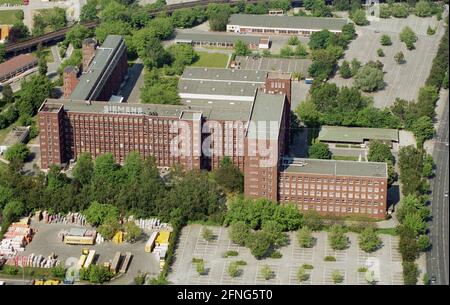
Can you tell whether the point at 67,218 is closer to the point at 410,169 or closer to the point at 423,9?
the point at 410,169

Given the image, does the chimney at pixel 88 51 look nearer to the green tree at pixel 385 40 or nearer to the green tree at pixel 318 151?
the green tree at pixel 318 151

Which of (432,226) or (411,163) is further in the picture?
(411,163)

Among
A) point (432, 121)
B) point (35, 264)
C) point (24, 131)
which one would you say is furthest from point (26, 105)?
point (432, 121)

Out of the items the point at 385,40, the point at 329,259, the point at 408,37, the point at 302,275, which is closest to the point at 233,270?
the point at 302,275

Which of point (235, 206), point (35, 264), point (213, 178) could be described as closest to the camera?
point (35, 264)

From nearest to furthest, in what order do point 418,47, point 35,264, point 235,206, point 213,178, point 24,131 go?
1. point 35,264
2. point 235,206
3. point 213,178
4. point 24,131
5. point 418,47

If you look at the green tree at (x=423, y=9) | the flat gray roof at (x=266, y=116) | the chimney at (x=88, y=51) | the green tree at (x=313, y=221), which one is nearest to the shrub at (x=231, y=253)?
the green tree at (x=313, y=221)

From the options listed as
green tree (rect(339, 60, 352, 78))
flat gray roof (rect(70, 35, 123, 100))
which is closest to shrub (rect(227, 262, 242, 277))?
flat gray roof (rect(70, 35, 123, 100))

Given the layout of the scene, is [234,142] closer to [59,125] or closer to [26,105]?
[59,125]
